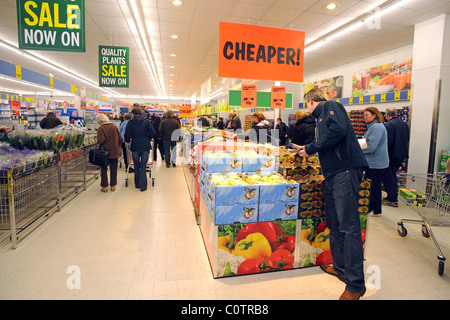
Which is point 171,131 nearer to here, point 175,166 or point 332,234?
point 175,166

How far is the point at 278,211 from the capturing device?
9.44 ft

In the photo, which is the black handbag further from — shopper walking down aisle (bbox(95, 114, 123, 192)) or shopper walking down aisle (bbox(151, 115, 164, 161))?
shopper walking down aisle (bbox(151, 115, 164, 161))

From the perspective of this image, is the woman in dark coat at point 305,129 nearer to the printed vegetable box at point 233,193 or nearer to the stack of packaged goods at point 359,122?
the printed vegetable box at point 233,193

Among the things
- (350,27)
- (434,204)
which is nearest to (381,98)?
(350,27)

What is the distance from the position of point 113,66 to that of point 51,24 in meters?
3.66

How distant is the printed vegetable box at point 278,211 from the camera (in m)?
2.84

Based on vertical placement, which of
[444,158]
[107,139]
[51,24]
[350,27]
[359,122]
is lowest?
[444,158]

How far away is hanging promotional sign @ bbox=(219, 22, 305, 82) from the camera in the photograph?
4.35m

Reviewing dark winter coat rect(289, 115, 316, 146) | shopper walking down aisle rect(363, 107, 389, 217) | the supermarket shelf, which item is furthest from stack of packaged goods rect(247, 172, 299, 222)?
the supermarket shelf

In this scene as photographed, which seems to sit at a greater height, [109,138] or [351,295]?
[109,138]

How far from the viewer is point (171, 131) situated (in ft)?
28.0

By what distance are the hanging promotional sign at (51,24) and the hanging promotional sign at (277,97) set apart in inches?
231

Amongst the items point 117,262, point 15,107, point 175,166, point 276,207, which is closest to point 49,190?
point 117,262

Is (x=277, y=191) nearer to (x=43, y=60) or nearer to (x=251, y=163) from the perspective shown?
(x=251, y=163)
